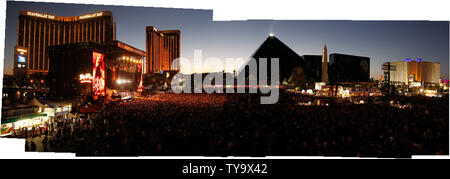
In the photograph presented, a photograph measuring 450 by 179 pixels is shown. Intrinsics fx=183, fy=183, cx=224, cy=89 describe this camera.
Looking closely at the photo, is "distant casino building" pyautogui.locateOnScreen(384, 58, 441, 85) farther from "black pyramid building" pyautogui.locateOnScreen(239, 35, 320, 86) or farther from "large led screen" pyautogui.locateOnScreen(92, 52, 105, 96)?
"large led screen" pyautogui.locateOnScreen(92, 52, 105, 96)

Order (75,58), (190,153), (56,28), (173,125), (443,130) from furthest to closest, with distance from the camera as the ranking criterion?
1. (56,28)
2. (75,58)
3. (173,125)
4. (443,130)
5. (190,153)

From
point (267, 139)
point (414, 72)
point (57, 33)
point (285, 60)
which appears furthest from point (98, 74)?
point (414, 72)

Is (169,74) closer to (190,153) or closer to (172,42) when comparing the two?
(172,42)

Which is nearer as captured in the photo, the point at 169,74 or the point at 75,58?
the point at 75,58

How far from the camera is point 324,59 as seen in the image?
39438 mm

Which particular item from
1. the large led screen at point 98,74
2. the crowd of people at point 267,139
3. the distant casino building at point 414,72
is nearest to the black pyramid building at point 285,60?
the distant casino building at point 414,72

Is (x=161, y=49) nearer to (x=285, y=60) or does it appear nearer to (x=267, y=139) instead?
(x=285, y=60)

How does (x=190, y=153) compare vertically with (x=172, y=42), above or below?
below

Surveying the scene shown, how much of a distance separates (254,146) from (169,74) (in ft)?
177

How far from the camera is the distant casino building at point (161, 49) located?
173 ft
